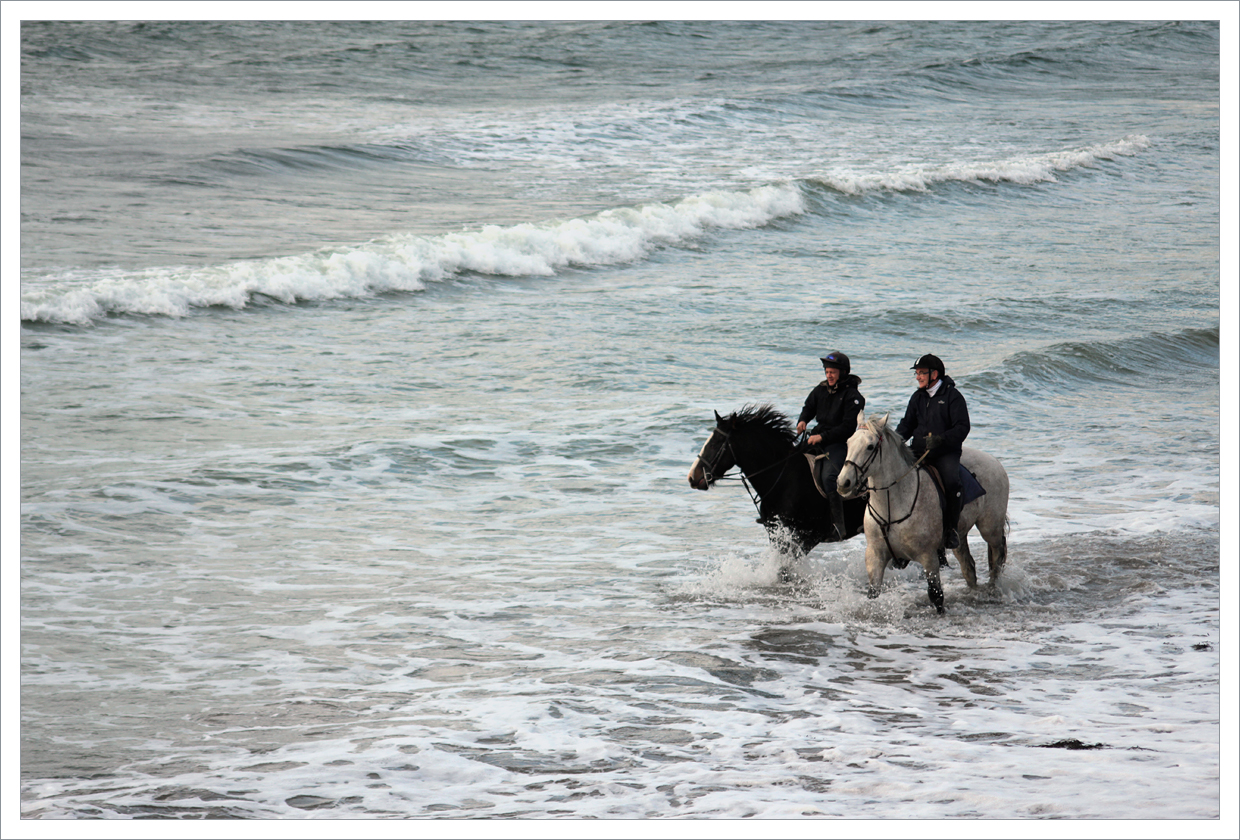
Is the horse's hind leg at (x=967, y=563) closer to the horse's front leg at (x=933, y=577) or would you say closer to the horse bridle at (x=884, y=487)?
the horse's front leg at (x=933, y=577)

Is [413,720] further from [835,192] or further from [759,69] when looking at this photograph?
[759,69]

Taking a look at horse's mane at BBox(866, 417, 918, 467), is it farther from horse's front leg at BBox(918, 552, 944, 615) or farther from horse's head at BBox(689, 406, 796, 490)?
horse's head at BBox(689, 406, 796, 490)

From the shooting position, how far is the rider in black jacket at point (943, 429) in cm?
869

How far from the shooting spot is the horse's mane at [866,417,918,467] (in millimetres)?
8430

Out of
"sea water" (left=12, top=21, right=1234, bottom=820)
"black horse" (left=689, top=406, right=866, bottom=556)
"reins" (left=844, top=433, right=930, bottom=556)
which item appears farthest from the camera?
"black horse" (left=689, top=406, right=866, bottom=556)

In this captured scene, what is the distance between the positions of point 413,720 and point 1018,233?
84.2ft

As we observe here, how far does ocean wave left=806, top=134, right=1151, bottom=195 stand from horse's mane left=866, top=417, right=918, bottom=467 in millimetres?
24194

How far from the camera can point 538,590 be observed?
949cm

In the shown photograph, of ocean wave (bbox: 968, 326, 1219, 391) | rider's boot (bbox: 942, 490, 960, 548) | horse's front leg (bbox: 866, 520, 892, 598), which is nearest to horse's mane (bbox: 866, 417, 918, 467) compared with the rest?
rider's boot (bbox: 942, 490, 960, 548)

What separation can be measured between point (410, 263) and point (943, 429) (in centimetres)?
1565

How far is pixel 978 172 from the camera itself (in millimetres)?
34781

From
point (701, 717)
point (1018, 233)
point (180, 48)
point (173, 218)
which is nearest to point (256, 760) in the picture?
point (701, 717)

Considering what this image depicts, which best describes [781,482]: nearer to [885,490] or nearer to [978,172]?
[885,490]

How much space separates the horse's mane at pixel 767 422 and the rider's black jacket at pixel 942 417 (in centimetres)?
97
